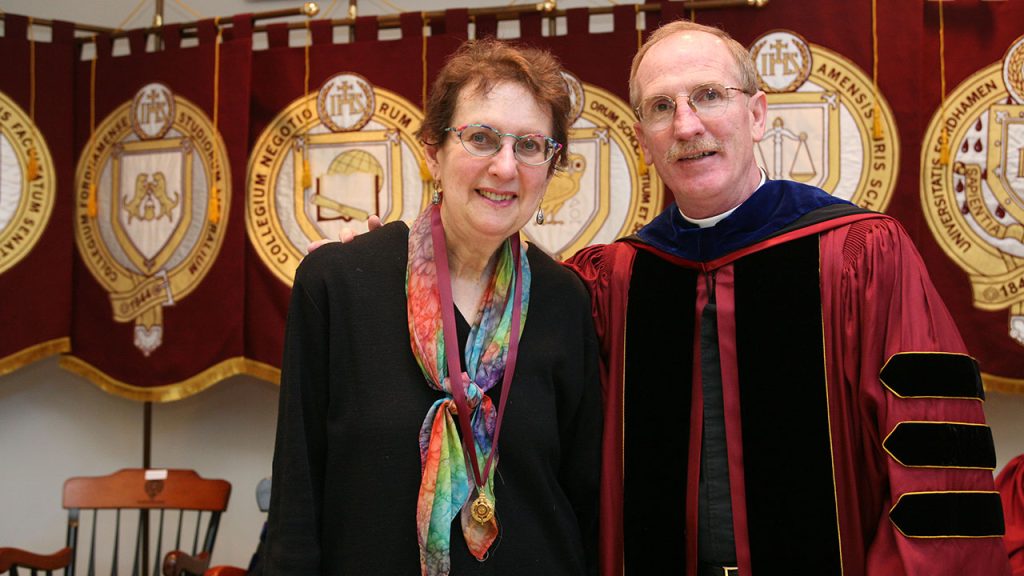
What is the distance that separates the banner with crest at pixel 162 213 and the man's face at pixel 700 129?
219 cm

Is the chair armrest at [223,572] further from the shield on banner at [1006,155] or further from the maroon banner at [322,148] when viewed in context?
the shield on banner at [1006,155]

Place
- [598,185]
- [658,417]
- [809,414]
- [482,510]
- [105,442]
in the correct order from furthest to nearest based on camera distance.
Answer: [105,442]
[598,185]
[658,417]
[809,414]
[482,510]

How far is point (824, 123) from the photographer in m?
3.42

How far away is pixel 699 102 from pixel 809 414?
727 mm

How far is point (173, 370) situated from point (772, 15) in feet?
9.06

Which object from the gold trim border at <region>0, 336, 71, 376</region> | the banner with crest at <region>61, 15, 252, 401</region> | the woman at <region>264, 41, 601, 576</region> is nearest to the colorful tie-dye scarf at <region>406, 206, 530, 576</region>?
the woman at <region>264, 41, 601, 576</region>

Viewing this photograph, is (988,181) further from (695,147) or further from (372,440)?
(372,440)

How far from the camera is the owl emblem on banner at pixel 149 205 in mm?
3855

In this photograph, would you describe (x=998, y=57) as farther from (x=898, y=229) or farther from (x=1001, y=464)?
(x=898, y=229)

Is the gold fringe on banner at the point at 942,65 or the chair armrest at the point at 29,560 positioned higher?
the gold fringe on banner at the point at 942,65

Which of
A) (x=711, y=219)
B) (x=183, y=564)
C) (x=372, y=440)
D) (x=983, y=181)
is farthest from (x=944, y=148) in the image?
(x=183, y=564)

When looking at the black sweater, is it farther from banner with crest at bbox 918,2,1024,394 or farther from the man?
banner with crest at bbox 918,2,1024,394

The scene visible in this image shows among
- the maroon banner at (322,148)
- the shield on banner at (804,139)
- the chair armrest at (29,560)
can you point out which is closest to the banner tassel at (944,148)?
the shield on banner at (804,139)

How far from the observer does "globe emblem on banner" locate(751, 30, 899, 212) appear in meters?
3.37
